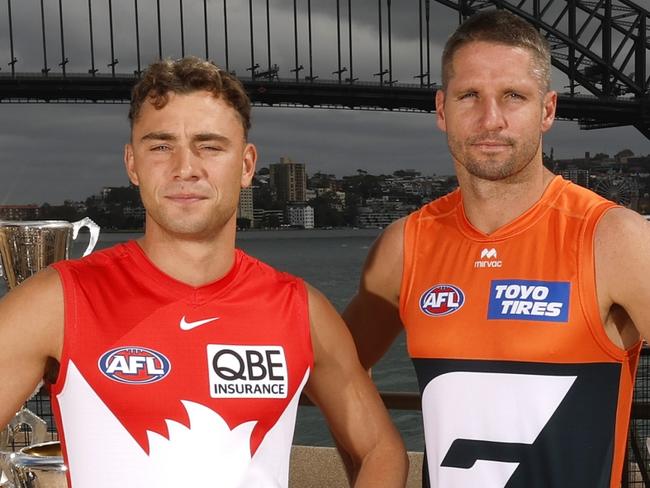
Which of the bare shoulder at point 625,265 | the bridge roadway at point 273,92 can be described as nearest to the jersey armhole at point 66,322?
the bare shoulder at point 625,265

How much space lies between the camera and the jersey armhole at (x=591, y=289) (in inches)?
59.3

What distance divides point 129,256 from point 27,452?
0.34 meters

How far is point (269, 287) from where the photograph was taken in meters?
1.47

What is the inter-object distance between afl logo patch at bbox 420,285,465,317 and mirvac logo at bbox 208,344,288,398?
13.6 inches

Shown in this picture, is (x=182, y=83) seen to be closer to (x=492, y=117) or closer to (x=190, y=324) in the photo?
(x=190, y=324)

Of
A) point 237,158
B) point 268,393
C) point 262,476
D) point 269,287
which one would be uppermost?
point 237,158

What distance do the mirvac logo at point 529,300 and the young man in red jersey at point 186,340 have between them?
27 centimetres

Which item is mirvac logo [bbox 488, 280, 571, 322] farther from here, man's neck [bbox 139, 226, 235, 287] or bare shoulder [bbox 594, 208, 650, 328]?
man's neck [bbox 139, 226, 235, 287]

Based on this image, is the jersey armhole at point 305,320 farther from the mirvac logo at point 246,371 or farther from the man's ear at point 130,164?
the man's ear at point 130,164

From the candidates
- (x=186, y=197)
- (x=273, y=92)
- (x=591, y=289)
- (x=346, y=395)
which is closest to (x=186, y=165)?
(x=186, y=197)

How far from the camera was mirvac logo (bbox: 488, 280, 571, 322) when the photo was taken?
60.2 inches

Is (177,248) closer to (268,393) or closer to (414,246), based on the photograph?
(268,393)

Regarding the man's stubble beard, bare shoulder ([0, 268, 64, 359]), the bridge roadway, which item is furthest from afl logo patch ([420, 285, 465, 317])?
the bridge roadway

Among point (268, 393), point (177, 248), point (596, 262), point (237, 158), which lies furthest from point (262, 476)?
point (596, 262)
